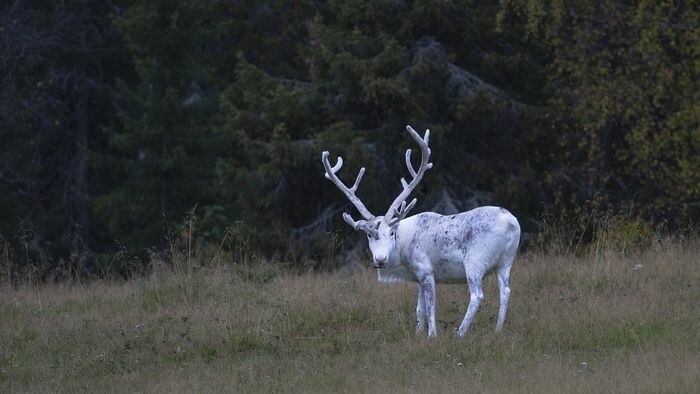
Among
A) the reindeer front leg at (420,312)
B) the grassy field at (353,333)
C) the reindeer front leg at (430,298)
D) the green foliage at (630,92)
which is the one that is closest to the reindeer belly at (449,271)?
the reindeer front leg at (430,298)

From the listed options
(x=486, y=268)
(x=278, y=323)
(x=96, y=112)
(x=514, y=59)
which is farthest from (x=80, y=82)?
(x=486, y=268)

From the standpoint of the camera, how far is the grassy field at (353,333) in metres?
10.3

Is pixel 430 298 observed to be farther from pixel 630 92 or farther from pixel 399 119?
pixel 399 119

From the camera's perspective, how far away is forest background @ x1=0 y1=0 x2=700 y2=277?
19.8m

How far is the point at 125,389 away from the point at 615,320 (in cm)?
488

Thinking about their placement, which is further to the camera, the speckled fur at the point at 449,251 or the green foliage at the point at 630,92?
the green foliage at the point at 630,92

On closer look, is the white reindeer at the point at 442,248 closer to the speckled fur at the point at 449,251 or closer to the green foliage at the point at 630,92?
the speckled fur at the point at 449,251

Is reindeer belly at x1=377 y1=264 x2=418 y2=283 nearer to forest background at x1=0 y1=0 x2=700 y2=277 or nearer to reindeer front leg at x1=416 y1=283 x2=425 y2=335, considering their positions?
reindeer front leg at x1=416 y1=283 x2=425 y2=335

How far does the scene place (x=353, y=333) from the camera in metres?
12.2

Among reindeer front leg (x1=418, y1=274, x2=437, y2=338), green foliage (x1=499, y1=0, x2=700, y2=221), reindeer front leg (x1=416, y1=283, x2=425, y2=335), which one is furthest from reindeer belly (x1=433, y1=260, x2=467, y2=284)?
green foliage (x1=499, y1=0, x2=700, y2=221)

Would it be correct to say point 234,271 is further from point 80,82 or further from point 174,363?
point 80,82

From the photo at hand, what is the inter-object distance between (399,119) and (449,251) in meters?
9.83

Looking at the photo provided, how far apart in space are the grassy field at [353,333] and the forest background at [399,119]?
233 centimetres

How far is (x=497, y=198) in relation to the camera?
20828 millimetres
